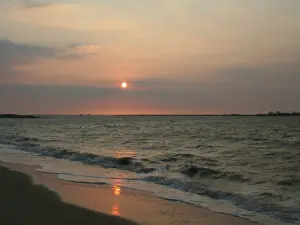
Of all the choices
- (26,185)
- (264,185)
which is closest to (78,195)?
(26,185)

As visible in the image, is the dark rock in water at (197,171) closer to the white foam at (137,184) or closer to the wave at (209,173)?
the wave at (209,173)

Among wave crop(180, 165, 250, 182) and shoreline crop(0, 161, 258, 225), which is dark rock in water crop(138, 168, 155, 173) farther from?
shoreline crop(0, 161, 258, 225)

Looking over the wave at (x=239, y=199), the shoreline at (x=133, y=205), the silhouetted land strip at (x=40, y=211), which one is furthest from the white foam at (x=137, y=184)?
the silhouetted land strip at (x=40, y=211)

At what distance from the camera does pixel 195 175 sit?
51.9 ft

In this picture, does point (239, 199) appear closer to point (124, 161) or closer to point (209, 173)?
point (209, 173)

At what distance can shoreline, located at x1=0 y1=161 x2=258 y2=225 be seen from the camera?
8508 millimetres

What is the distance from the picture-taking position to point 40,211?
864 cm

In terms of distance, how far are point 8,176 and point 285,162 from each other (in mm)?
13302

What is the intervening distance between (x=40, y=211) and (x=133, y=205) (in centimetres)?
235

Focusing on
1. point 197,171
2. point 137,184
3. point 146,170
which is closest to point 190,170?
point 197,171

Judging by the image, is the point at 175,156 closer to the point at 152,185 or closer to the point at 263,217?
the point at 152,185

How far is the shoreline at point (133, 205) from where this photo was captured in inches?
335

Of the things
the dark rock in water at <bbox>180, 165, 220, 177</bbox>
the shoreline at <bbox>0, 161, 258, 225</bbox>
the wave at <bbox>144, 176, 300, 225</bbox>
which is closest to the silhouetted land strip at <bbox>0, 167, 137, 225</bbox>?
the shoreline at <bbox>0, 161, 258, 225</bbox>

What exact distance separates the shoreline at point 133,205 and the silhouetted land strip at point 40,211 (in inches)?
10.4
